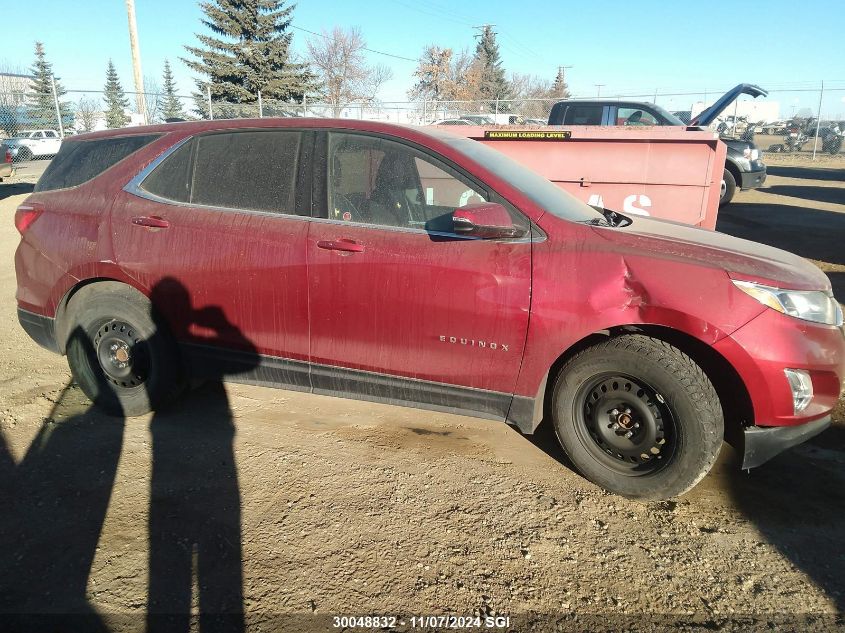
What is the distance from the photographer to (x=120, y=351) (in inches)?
146

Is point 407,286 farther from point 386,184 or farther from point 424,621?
point 424,621

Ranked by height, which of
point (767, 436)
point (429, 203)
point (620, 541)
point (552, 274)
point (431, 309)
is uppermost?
point (429, 203)

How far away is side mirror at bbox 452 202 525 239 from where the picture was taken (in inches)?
114

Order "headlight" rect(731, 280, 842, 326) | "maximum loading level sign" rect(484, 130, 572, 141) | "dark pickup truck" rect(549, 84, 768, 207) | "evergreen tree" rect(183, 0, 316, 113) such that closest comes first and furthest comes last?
"headlight" rect(731, 280, 842, 326) → "maximum loading level sign" rect(484, 130, 572, 141) → "dark pickup truck" rect(549, 84, 768, 207) → "evergreen tree" rect(183, 0, 316, 113)

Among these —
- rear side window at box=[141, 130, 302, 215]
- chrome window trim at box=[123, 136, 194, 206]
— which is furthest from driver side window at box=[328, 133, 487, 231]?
chrome window trim at box=[123, 136, 194, 206]

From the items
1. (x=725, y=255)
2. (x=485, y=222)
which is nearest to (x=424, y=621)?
(x=485, y=222)

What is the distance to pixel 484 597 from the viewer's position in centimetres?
239

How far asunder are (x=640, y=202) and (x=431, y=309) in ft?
15.0

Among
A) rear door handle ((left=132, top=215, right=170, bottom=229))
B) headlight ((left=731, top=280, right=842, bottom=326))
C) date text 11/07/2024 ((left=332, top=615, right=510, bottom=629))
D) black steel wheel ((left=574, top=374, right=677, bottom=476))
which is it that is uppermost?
rear door handle ((left=132, top=215, right=170, bottom=229))

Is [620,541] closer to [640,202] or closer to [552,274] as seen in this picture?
[552,274]

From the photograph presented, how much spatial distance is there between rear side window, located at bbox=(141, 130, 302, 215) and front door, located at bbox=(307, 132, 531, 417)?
24 cm

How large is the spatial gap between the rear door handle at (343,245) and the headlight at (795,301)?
71.7 inches

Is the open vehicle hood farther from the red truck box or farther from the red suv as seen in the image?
the red suv

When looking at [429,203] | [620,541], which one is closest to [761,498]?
[620,541]
